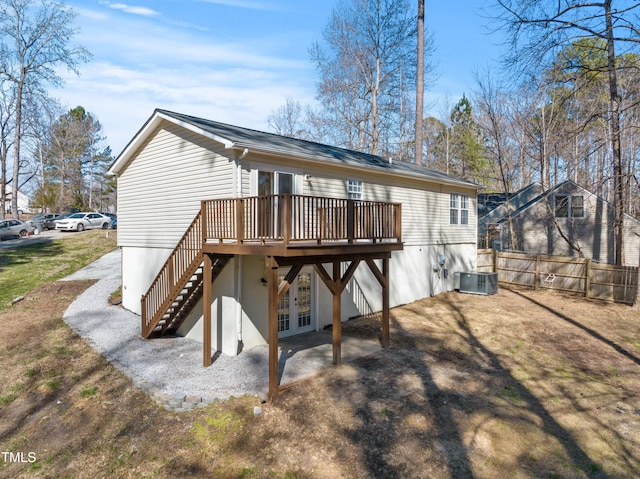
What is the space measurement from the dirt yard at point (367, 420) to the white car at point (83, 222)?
71.0 ft

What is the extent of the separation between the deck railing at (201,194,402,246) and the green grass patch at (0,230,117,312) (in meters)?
10.1

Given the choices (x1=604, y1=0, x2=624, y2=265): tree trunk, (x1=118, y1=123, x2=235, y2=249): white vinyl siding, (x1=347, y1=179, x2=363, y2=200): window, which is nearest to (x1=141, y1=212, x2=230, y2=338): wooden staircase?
(x1=118, y1=123, x2=235, y2=249): white vinyl siding

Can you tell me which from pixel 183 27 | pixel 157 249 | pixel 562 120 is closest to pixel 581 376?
pixel 157 249

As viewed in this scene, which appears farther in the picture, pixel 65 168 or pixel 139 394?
pixel 65 168

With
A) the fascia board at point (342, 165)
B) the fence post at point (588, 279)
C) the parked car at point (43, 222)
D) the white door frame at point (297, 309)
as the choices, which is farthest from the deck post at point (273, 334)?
the parked car at point (43, 222)

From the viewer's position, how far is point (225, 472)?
4941 millimetres

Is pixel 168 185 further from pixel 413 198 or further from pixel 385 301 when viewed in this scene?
pixel 413 198

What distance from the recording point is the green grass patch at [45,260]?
1508 centimetres

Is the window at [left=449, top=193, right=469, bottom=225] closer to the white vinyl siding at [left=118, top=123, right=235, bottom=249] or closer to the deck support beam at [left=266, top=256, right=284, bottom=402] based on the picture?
the white vinyl siding at [left=118, top=123, right=235, bottom=249]

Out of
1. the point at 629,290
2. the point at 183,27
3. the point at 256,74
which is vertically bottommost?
the point at 629,290

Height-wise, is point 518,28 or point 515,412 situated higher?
point 518,28

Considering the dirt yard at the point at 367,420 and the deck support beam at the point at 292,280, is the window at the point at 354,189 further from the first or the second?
the dirt yard at the point at 367,420

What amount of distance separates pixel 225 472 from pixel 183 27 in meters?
14.1

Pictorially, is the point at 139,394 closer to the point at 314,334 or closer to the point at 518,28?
the point at 314,334
